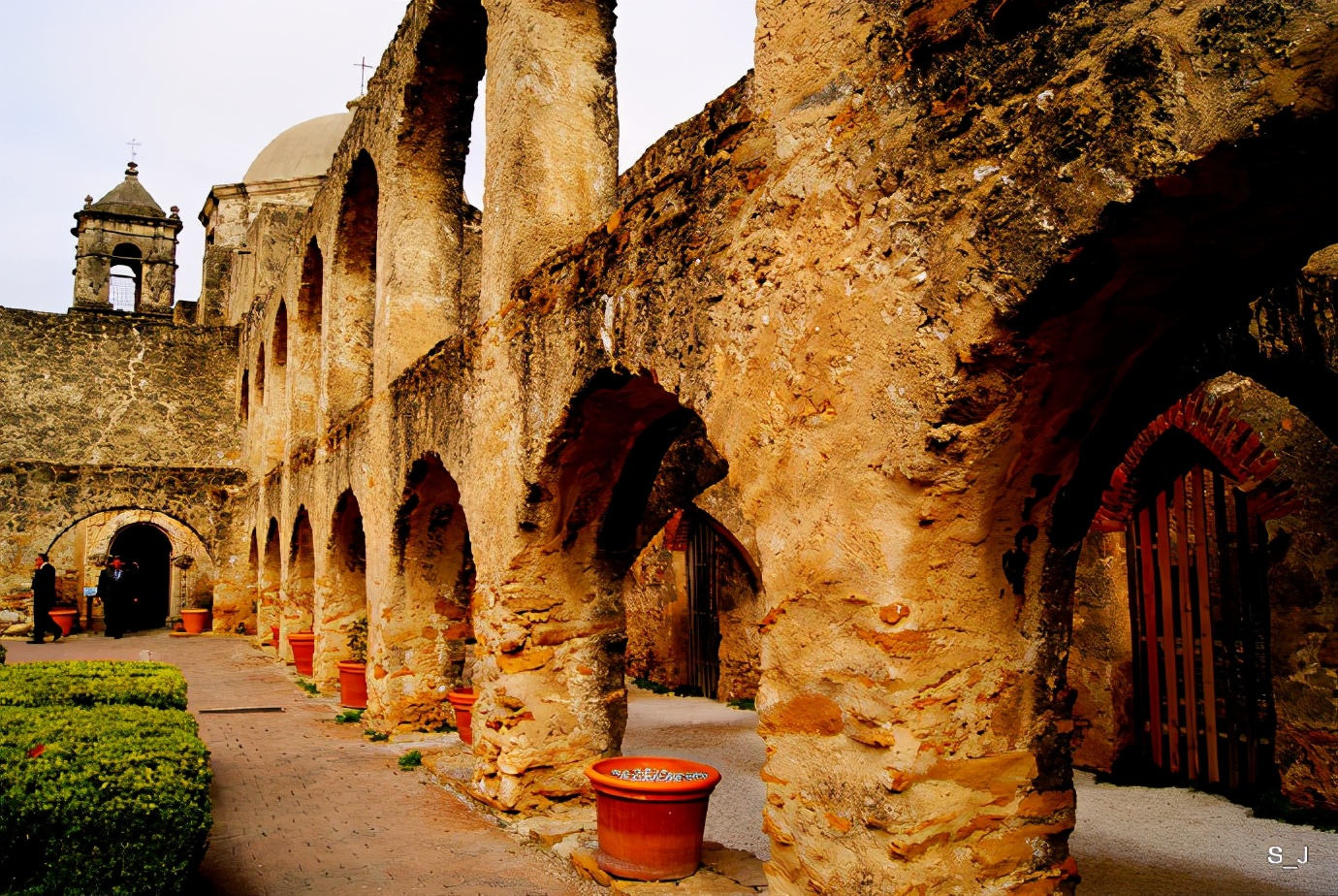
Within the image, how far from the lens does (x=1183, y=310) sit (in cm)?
260

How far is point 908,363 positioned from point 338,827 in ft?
13.6

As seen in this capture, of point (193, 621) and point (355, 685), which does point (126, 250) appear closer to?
point (193, 621)

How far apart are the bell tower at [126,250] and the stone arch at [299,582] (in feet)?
55.4

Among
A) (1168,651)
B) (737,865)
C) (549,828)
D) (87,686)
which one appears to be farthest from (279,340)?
(1168,651)

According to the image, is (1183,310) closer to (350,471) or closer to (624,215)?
(624,215)

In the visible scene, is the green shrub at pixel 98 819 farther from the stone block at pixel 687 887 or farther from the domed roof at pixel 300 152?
the domed roof at pixel 300 152

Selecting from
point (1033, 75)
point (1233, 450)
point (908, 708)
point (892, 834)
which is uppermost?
point (1033, 75)

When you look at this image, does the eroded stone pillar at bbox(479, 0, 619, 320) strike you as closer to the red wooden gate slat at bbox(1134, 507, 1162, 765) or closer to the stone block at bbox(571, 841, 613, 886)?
the stone block at bbox(571, 841, 613, 886)

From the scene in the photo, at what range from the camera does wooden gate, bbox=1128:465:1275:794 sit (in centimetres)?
595

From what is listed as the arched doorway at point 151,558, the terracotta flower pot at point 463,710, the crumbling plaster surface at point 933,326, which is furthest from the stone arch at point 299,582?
the arched doorway at point 151,558

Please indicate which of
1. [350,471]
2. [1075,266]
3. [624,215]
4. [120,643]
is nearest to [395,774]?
[350,471]

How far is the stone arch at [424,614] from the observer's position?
7.43m

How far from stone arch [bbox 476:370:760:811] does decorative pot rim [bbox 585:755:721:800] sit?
2.62 ft

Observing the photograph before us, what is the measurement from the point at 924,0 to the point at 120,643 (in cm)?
1690
